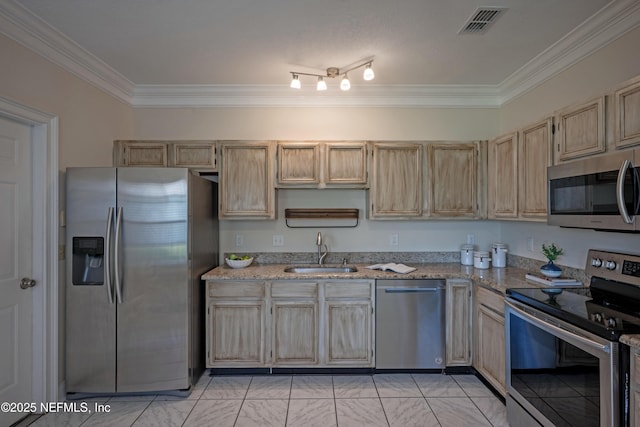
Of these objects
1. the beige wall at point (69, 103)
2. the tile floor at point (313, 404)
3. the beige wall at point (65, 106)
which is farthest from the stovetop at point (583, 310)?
the beige wall at point (69, 103)

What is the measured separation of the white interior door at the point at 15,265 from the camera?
227 centimetres

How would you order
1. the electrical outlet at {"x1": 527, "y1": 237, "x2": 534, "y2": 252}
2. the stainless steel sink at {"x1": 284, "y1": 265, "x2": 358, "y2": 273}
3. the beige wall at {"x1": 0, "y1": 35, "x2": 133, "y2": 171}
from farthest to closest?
the stainless steel sink at {"x1": 284, "y1": 265, "x2": 358, "y2": 273}
the electrical outlet at {"x1": 527, "y1": 237, "x2": 534, "y2": 252}
the beige wall at {"x1": 0, "y1": 35, "x2": 133, "y2": 171}

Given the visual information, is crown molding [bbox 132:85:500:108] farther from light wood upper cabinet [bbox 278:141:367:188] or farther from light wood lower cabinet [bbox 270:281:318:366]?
light wood lower cabinet [bbox 270:281:318:366]

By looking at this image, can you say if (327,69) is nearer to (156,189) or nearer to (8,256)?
(156,189)

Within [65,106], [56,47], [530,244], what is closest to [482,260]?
[530,244]

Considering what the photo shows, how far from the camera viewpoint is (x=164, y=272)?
2670 millimetres

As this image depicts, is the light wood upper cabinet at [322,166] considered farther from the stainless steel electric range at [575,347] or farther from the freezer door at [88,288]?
the stainless steel electric range at [575,347]

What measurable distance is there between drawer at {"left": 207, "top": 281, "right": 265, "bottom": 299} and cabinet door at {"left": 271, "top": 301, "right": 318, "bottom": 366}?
214 millimetres

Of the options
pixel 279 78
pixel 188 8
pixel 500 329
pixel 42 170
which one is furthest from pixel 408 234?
pixel 42 170

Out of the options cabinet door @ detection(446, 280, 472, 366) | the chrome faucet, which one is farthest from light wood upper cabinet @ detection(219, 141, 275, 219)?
cabinet door @ detection(446, 280, 472, 366)

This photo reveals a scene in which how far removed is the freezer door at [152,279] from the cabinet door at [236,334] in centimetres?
32

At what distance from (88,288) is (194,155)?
1424mm

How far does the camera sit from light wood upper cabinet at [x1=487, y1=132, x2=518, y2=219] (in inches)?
113

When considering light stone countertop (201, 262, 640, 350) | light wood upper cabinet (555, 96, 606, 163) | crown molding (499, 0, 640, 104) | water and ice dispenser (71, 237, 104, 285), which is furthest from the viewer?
light stone countertop (201, 262, 640, 350)
